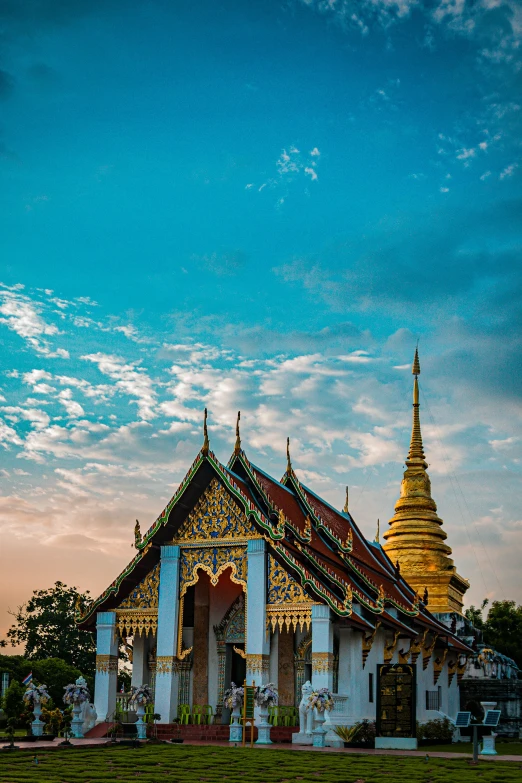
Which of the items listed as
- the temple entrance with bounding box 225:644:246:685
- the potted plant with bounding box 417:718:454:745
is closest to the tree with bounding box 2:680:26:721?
the temple entrance with bounding box 225:644:246:685

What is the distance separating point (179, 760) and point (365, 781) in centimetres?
371

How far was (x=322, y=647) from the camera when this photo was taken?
19.1 metres

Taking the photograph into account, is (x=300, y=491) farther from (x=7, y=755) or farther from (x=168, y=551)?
(x=7, y=755)

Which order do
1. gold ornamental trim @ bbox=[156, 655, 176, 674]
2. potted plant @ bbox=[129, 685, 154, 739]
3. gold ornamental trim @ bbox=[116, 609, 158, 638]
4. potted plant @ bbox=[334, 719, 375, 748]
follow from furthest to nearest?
gold ornamental trim @ bbox=[116, 609, 158, 638] → gold ornamental trim @ bbox=[156, 655, 176, 674] → potted plant @ bbox=[129, 685, 154, 739] → potted plant @ bbox=[334, 719, 375, 748]

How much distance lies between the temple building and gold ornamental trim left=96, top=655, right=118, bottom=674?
0.02 meters

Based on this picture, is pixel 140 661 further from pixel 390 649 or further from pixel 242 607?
pixel 390 649

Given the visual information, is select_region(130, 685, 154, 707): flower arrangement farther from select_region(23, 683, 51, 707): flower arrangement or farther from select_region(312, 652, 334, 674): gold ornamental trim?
select_region(312, 652, 334, 674): gold ornamental trim

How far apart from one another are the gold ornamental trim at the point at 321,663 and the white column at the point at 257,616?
1.15m

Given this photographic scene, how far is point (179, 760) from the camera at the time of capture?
568 inches

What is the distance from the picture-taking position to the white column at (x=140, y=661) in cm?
2214

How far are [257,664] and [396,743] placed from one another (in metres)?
3.13

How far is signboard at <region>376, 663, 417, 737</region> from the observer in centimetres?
1777

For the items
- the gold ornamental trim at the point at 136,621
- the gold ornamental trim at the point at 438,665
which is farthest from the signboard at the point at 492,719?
the gold ornamental trim at the point at 438,665

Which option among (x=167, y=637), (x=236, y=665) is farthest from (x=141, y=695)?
(x=236, y=665)
